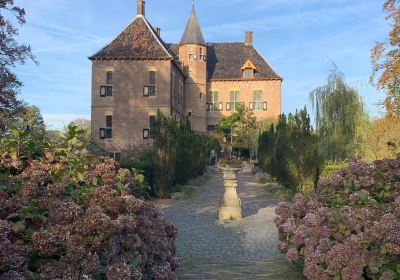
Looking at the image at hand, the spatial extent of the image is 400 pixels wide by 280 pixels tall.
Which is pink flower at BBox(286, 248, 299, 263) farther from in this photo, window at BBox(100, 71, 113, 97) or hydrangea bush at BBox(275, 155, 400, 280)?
window at BBox(100, 71, 113, 97)

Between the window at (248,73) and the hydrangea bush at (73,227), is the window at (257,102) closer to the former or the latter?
the window at (248,73)

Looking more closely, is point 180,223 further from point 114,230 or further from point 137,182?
point 114,230

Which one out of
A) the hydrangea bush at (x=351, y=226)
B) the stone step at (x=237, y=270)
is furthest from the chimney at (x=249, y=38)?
the stone step at (x=237, y=270)

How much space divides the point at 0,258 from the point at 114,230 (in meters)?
0.95

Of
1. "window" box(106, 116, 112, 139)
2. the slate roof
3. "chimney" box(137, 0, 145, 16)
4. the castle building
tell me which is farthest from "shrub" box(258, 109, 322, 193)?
the slate roof

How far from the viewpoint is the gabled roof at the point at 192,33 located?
47281 mm

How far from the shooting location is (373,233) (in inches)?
161

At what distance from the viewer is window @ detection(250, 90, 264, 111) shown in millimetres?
49688

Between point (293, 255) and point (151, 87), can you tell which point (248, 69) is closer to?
point (151, 87)

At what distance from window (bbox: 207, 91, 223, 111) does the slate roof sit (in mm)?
1805

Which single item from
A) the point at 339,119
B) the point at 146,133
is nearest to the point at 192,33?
the point at 146,133

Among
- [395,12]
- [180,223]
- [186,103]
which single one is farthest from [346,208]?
[186,103]

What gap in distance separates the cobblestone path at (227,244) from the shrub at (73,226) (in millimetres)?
1774

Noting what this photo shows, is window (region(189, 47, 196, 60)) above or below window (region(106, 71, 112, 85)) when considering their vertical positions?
above
